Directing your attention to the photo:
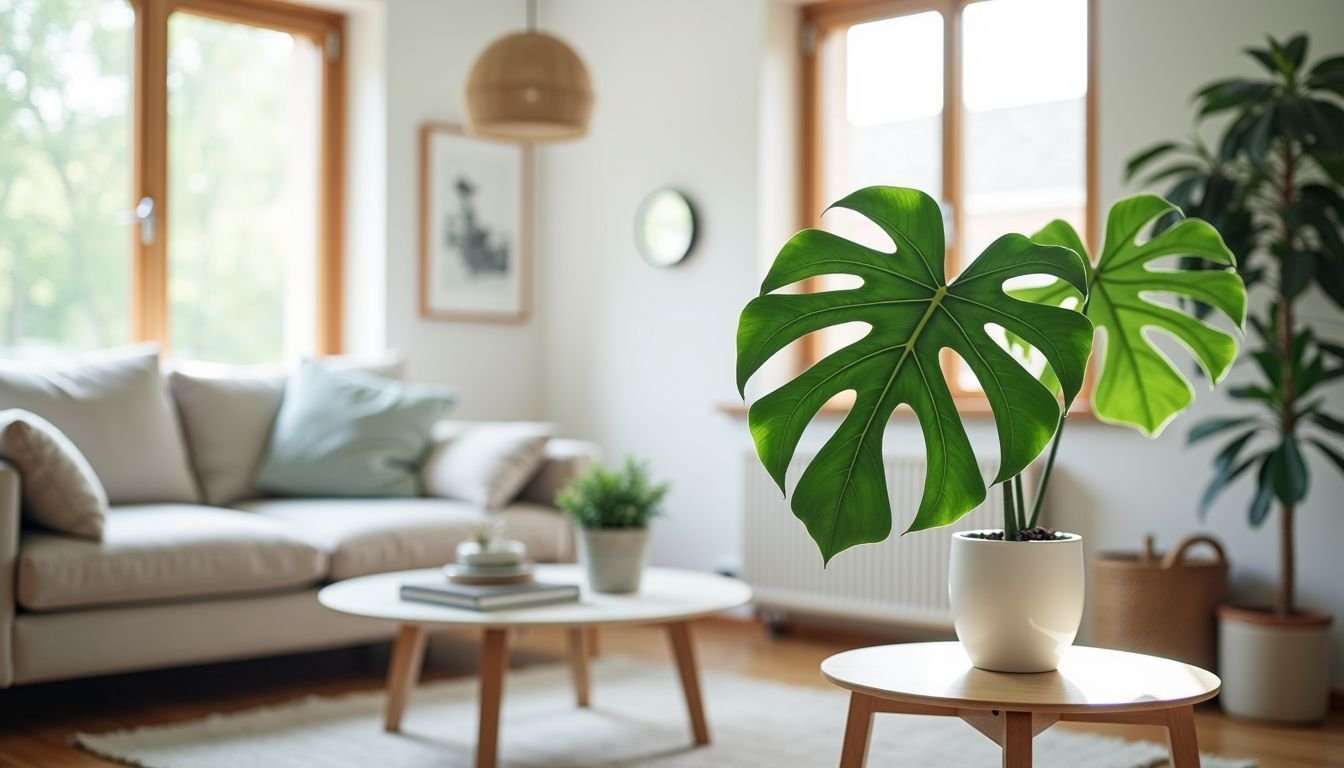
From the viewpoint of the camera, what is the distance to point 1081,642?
4.08m

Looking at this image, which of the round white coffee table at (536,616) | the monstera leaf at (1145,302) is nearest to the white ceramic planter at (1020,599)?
the monstera leaf at (1145,302)

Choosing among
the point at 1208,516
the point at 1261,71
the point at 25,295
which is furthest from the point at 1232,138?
the point at 25,295

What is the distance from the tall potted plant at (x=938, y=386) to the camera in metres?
1.74

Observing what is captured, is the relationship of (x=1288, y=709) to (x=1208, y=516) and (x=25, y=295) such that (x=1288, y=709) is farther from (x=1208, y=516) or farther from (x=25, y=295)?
(x=25, y=295)

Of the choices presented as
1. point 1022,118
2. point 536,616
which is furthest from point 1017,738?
point 1022,118

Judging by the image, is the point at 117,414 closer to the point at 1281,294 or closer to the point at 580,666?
the point at 580,666

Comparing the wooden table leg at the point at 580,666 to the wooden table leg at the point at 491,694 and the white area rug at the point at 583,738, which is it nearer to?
the white area rug at the point at 583,738

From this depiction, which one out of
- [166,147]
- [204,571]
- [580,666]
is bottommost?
[580,666]

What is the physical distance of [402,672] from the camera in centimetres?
326

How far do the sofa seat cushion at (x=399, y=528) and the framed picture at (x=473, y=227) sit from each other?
1.25 m

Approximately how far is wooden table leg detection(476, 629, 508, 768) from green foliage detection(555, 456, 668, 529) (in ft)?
1.34

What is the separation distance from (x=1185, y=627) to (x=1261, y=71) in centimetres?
148

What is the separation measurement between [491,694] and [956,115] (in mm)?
2649

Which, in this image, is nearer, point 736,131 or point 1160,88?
point 1160,88
